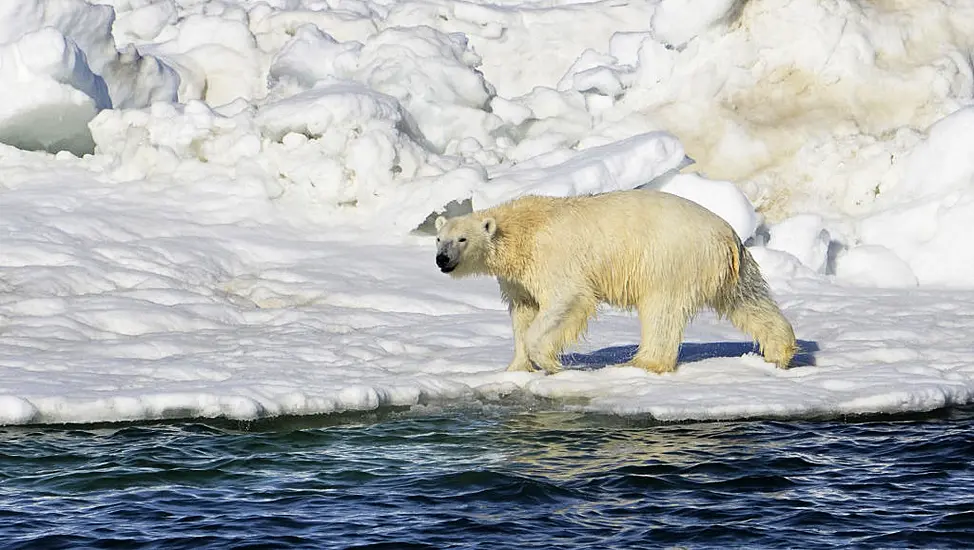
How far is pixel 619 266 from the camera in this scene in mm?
9578

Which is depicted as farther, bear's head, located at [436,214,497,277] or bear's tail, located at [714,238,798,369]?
bear's tail, located at [714,238,798,369]

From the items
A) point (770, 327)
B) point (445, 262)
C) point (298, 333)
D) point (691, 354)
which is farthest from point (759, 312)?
point (298, 333)

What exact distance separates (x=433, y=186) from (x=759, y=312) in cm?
561

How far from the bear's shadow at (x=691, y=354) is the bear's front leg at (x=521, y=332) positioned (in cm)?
46

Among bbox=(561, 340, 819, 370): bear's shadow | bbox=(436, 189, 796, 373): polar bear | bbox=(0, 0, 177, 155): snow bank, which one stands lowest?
bbox=(561, 340, 819, 370): bear's shadow

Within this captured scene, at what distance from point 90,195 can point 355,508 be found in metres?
9.38

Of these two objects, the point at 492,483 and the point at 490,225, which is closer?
the point at 492,483

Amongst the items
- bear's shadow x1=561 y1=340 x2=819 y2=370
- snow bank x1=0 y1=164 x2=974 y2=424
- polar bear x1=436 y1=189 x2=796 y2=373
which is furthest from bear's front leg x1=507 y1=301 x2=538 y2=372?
bear's shadow x1=561 y1=340 x2=819 y2=370

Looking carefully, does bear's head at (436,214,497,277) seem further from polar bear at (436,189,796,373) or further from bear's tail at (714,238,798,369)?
bear's tail at (714,238,798,369)

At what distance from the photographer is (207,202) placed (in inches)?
597

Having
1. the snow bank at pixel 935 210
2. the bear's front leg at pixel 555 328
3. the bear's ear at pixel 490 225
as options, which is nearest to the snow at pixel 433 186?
the snow bank at pixel 935 210

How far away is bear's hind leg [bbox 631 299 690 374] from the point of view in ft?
31.3

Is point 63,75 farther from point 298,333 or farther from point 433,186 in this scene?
point 298,333

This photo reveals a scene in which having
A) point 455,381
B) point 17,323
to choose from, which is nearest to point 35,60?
point 17,323
